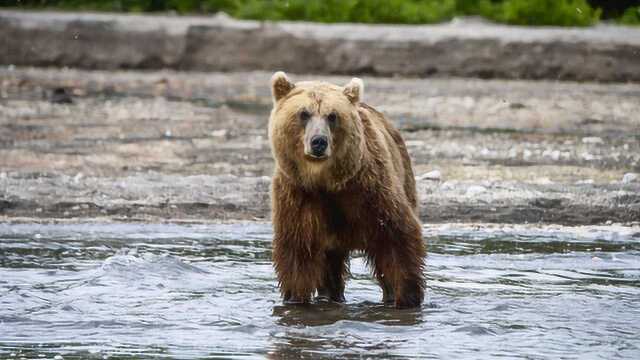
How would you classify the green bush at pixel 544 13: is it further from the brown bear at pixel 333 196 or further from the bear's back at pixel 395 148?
the brown bear at pixel 333 196

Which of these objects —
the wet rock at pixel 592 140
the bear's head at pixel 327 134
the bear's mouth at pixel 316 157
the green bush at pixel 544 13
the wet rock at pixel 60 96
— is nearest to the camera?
the bear's mouth at pixel 316 157

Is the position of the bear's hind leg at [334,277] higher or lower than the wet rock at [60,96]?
lower

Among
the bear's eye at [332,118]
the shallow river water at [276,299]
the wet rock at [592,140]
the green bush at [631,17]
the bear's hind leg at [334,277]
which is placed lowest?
the shallow river water at [276,299]

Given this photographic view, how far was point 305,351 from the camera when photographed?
278 inches

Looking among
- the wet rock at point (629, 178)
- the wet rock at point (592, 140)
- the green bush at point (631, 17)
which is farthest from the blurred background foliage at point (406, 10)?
the wet rock at point (629, 178)

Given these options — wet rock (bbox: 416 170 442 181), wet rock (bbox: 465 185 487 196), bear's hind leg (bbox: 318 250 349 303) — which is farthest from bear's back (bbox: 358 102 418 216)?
wet rock (bbox: 416 170 442 181)

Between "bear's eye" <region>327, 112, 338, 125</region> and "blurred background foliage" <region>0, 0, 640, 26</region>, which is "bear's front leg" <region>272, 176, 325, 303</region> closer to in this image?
"bear's eye" <region>327, 112, 338, 125</region>

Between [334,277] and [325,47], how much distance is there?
9.57 metres

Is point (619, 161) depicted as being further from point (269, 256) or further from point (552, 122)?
point (269, 256)

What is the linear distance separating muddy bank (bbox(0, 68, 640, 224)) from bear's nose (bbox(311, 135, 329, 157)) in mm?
3864

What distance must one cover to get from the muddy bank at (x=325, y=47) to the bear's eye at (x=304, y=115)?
10.2 meters

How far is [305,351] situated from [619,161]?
6.66m

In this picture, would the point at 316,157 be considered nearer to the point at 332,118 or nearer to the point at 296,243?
the point at 332,118

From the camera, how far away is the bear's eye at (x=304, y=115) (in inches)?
292
